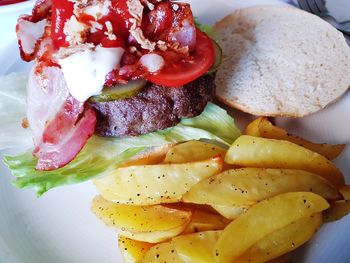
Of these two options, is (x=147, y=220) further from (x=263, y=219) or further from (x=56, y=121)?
(x=56, y=121)

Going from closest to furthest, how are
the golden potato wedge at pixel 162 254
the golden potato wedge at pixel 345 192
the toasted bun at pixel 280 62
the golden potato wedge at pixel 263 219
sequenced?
the golden potato wedge at pixel 263 219
the golden potato wedge at pixel 162 254
the golden potato wedge at pixel 345 192
the toasted bun at pixel 280 62

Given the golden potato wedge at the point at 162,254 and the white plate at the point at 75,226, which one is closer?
the golden potato wedge at the point at 162,254

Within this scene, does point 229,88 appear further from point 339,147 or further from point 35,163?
point 35,163

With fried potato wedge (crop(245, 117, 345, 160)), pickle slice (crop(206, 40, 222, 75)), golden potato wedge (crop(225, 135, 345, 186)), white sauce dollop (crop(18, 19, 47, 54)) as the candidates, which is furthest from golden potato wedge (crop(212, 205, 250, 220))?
white sauce dollop (crop(18, 19, 47, 54))

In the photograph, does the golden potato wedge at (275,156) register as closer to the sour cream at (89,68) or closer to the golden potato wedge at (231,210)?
the golden potato wedge at (231,210)

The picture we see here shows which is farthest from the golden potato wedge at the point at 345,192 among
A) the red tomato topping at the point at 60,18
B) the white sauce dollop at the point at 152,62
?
the red tomato topping at the point at 60,18

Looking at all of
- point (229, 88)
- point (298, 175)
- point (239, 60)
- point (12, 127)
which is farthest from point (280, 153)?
point (12, 127)

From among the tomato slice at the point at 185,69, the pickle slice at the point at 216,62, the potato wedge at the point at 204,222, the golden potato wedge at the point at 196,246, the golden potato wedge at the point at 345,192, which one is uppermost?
the tomato slice at the point at 185,69
